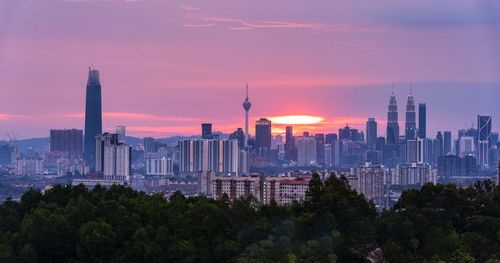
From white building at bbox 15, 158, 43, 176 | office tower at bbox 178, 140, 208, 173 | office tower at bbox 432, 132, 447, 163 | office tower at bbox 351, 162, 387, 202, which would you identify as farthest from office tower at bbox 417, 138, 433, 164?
white building at bbox 15, 158, 43, 176

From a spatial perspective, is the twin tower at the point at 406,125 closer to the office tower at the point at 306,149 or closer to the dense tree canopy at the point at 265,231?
the office tower at the point at 306,149

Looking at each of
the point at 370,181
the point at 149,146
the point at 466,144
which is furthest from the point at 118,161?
the point at 466,144

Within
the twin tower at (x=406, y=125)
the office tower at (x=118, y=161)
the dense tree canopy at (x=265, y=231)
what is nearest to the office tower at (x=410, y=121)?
the twin tower at (x=406, y=125)

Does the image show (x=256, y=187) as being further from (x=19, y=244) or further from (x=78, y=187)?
(x=19, y=244)

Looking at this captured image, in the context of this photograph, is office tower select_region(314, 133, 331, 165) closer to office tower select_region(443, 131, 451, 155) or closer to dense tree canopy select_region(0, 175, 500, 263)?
office tower select_region(443, 131, 451, 155)

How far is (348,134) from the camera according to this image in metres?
68.2

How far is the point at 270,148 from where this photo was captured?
6675 centimetres

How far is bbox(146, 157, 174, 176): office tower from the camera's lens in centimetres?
6389

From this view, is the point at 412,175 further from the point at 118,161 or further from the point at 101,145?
the point at 101,145

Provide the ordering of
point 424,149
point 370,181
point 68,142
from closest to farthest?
point 370,181
point 424,149
point 68,142

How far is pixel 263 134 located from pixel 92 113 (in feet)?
37.3

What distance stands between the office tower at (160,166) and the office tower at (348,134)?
10551 millimetres

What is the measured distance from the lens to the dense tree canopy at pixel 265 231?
44.0 ft

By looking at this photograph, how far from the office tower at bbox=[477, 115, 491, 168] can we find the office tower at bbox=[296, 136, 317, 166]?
9.67 metres
